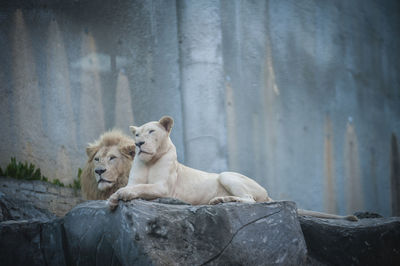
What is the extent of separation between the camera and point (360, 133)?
29.4ft

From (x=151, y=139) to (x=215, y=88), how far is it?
328 centimetres

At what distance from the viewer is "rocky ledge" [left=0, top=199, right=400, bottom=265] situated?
3.73 m

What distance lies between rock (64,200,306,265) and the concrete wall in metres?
2.92

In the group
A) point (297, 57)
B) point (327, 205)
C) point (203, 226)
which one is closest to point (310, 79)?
point (297, 57)

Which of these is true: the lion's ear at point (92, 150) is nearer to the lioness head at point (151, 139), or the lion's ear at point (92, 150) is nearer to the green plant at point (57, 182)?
the lioness head at point (151, 139)

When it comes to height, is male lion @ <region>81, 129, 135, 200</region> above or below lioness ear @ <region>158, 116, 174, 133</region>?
below

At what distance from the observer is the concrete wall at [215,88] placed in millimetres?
6957

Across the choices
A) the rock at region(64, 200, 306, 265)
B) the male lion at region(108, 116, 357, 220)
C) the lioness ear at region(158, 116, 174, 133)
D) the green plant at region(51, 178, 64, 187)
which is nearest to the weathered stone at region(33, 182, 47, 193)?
the green plant at region(51, 178, 64, 187)

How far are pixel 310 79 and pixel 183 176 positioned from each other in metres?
4.62

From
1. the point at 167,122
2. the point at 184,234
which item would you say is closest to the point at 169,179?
the point at 167,122

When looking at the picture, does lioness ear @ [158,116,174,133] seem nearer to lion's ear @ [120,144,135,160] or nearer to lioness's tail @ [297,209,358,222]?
lion's ear @ [120,144,135,160]

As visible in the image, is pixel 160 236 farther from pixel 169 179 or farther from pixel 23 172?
pixel 23 172

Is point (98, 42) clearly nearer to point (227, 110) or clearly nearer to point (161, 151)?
point (227, 110)

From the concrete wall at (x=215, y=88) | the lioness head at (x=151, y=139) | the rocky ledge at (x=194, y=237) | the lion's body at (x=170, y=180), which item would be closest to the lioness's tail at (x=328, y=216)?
the rocky ledge at (x=194, y=237)
